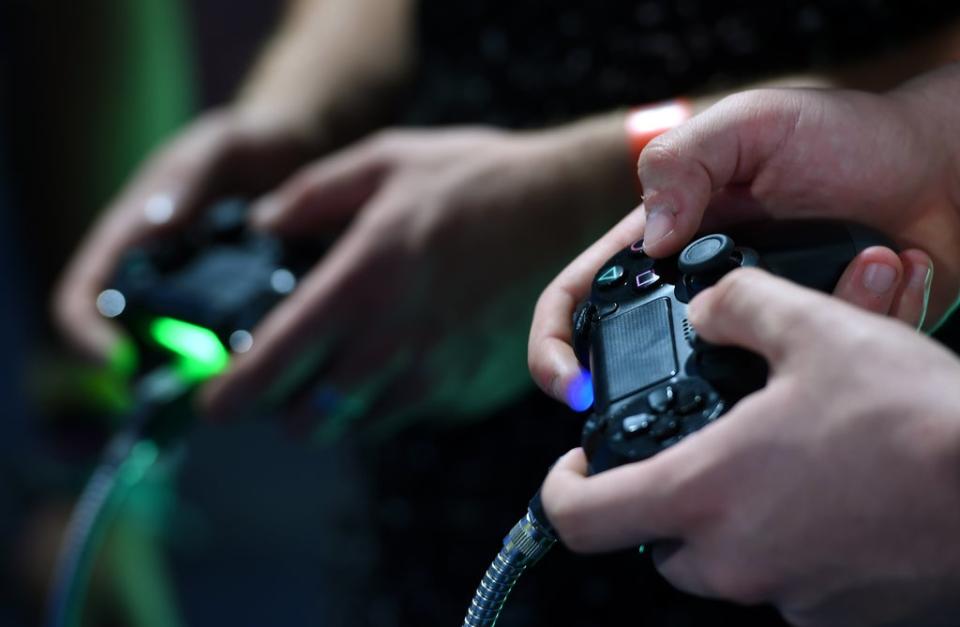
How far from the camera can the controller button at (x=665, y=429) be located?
9.8 inches

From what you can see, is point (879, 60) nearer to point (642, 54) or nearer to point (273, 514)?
point (642, 54)

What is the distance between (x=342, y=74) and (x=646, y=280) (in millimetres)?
564

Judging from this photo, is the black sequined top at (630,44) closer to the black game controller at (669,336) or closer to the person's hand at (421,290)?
the person's hand at (421,290)

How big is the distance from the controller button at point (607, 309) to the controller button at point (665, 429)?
5 centimetres

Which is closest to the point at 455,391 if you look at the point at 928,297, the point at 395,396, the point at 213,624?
the point at 395,396

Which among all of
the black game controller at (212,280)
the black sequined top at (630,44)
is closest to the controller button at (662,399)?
the black sequined top at (630,44)

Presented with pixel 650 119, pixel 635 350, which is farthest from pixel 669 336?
pixel 650 119

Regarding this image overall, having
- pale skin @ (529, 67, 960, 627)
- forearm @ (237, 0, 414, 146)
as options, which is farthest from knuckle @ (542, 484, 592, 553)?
forearm @ (237, 0, 414, 146)

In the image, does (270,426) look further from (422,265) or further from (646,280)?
(646,280)

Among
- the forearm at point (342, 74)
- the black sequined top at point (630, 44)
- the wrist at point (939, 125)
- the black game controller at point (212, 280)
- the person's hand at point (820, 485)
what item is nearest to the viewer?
the person's hand at point (820, 485)

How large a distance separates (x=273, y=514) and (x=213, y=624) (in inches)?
9.2

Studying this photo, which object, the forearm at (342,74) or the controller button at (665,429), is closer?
the controller button at (665,429)

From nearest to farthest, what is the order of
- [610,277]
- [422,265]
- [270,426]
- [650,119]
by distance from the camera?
[610,277]
[650,119]
[422,265]
[270,426]

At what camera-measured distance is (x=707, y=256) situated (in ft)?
0.94
